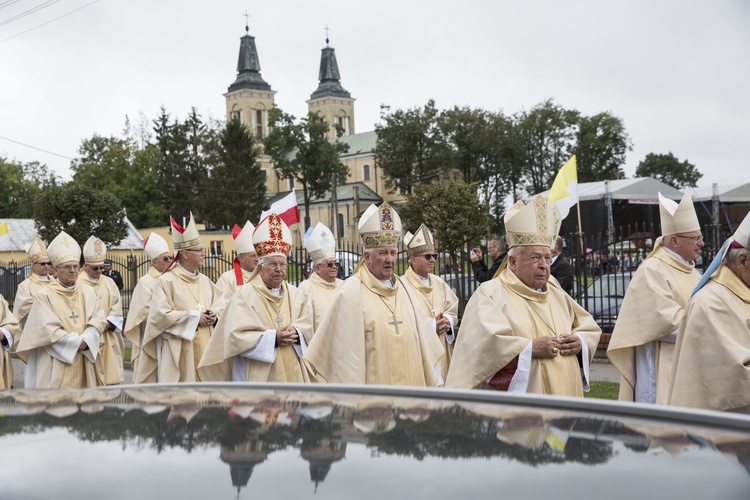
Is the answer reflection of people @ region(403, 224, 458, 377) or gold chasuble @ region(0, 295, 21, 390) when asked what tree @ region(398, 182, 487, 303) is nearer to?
reflection of people @ region(403, 224, 458, 377)

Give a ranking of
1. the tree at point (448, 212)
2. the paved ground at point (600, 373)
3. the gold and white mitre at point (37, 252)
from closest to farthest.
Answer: the paved ground at point (600, 373), the gold and white mitre at point (37, 252), the tree at point (448, 212)

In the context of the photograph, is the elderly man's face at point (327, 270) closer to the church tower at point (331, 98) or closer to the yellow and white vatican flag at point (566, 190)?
the yellow and white vatican flag at point (566, 190)

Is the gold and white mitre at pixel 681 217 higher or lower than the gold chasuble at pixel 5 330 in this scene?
higher

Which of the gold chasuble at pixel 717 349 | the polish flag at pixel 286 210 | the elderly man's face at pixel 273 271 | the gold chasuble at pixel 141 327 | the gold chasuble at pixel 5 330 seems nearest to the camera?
the gold chasuble at pixel 717 349

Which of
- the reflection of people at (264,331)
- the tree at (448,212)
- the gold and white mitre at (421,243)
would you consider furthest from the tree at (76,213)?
the reflection of people at (264,331)

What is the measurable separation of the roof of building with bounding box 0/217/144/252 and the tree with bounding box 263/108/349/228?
21096 mm

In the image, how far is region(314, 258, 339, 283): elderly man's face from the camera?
9.46 metres

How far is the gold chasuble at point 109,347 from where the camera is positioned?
10453 mm

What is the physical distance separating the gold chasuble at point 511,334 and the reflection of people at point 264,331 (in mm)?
2186

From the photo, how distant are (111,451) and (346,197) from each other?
86.8 metres

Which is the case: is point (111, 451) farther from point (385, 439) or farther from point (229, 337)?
point (229, 337)

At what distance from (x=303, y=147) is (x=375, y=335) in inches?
2708

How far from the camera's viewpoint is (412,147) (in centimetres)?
7075

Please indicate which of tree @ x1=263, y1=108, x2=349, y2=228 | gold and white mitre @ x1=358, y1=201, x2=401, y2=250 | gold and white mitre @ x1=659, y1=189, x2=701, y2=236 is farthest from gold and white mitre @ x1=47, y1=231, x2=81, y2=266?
tree @ x1=263, y1=108, x2=349, y2=228
